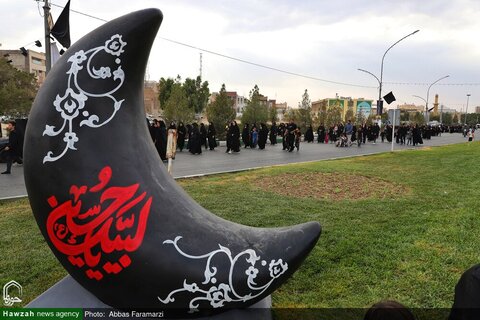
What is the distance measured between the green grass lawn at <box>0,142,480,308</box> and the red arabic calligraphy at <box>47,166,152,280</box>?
1993 mm

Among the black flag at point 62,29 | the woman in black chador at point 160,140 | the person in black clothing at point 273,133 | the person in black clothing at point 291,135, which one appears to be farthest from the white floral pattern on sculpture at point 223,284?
the person in black clothing at point 273,133

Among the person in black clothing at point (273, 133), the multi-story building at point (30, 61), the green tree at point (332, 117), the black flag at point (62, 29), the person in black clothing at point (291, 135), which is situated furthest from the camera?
the multi-story building at point (30, 61)

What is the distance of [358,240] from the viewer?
5.32 m

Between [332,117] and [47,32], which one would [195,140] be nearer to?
[47,32]

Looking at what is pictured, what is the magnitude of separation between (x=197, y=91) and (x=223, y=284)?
168 feet

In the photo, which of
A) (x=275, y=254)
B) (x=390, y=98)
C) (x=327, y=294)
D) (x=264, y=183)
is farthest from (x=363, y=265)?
(x=390, y=98)

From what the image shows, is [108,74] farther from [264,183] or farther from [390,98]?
[390,98]

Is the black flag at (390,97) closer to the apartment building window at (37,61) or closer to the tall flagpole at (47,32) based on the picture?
the tall flagpole at (47,32)

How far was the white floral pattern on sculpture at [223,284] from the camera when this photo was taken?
242 cm

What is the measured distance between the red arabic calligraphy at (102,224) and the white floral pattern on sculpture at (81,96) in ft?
0.97

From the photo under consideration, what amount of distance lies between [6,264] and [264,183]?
611 cm

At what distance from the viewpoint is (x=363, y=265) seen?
459 cm

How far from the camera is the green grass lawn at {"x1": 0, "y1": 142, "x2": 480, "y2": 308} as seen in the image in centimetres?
403
